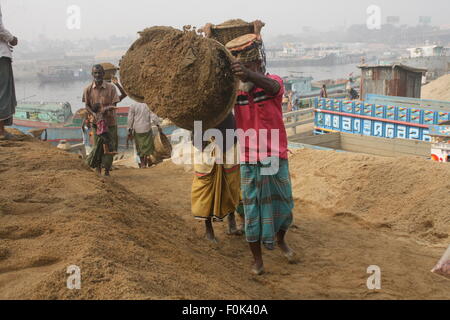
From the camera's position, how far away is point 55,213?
10.8ft

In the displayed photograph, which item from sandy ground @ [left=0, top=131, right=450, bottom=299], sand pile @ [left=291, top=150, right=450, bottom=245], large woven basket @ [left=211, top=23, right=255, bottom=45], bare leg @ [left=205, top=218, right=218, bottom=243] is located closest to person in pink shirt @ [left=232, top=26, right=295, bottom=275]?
sandy ground @ [left=0, top=131, right=450, bottom=299]

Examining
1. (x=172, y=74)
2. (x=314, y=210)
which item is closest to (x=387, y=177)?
(x=314, y=210)

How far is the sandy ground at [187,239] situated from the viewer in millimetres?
2496

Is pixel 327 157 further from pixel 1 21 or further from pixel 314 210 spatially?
pixel 1 21

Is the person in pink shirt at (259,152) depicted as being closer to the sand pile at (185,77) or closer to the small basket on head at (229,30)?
the sand pile at (185,77)

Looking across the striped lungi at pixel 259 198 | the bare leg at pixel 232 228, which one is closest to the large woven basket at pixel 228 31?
the striped lungi at pixel 259 198

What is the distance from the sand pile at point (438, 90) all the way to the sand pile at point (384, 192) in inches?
651

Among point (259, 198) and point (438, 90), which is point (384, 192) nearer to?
point (259, 198)

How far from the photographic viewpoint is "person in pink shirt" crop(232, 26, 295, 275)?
3650 mm

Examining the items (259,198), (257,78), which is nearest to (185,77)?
(257,78)

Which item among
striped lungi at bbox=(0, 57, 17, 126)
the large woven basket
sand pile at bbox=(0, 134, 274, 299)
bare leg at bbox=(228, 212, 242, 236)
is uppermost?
the large woven basket

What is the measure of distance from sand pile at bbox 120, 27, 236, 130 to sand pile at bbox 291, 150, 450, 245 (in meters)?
2.83

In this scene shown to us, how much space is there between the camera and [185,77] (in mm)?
3182

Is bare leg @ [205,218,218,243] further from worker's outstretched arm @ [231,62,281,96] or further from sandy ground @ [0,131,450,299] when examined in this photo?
worker's outstretched arm @ [231,62,281,96]
